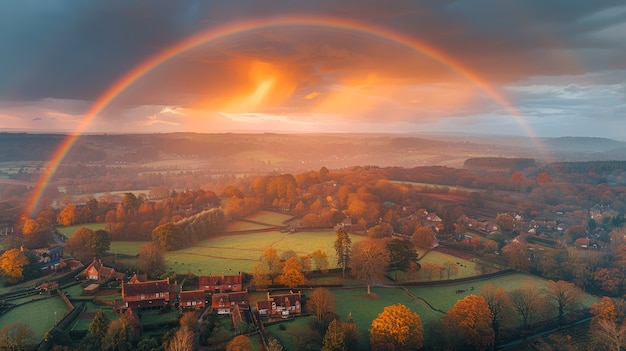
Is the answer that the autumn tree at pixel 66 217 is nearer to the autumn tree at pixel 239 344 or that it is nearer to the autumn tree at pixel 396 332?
the autumn tree at pixel 239 344

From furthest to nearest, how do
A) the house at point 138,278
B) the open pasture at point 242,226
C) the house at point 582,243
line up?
the open pasture at point 242,226
the house at point 582,243
the house at point 138,278

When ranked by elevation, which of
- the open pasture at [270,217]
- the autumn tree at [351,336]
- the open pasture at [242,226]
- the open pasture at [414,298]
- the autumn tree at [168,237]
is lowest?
the open pasture at [414,298]

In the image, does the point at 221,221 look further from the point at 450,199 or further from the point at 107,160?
the point at 107,160

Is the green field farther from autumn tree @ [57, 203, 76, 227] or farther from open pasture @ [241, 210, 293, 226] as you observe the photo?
open pasture @ [241, 210, 293, 226]

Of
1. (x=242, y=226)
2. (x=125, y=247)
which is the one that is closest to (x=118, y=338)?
(x=125, y=247)

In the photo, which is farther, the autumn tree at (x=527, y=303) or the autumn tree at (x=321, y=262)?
the autumn tree at (x=321, y=262)

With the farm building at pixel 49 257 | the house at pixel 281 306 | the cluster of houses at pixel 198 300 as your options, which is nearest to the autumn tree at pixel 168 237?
the farm building at pixel 49 257
